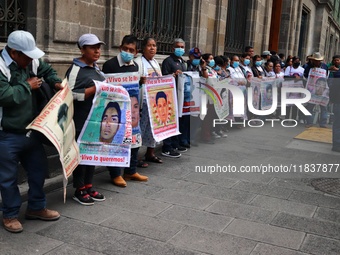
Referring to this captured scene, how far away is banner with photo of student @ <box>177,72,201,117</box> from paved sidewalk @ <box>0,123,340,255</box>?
0.96 meters

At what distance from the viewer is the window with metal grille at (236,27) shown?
14.4 meters

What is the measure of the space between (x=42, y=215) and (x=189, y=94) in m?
3.97

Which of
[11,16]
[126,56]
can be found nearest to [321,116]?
[126,56]

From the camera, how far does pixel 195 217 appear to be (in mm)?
4723

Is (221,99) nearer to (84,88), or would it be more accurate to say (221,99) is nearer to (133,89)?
(133,89)

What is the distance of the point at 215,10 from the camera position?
12180 millimetres

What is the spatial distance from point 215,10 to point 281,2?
9112mm

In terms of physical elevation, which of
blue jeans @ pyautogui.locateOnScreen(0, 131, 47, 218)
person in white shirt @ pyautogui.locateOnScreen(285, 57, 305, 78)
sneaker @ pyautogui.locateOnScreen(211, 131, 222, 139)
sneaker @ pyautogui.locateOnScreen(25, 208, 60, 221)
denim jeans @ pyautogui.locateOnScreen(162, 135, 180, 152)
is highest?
person in white shirt @ pyautogui.locateOnScreen(285, 57, 305, 78)

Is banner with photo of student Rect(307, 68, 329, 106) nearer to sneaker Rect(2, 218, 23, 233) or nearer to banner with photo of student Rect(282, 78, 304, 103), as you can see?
banner with photo of student Rect(282, 78, 304, 103)

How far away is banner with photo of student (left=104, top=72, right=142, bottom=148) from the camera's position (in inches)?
215

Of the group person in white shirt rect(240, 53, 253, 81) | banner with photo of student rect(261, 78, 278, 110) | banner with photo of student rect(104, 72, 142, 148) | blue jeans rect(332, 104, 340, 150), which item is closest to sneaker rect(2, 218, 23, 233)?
banner with photo of student rect(104, 72, 142, 148)

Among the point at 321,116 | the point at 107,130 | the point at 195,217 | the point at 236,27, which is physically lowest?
the point at 195,217

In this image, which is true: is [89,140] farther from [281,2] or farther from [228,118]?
[281,2]

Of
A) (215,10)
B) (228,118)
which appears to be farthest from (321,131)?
(215,10)
